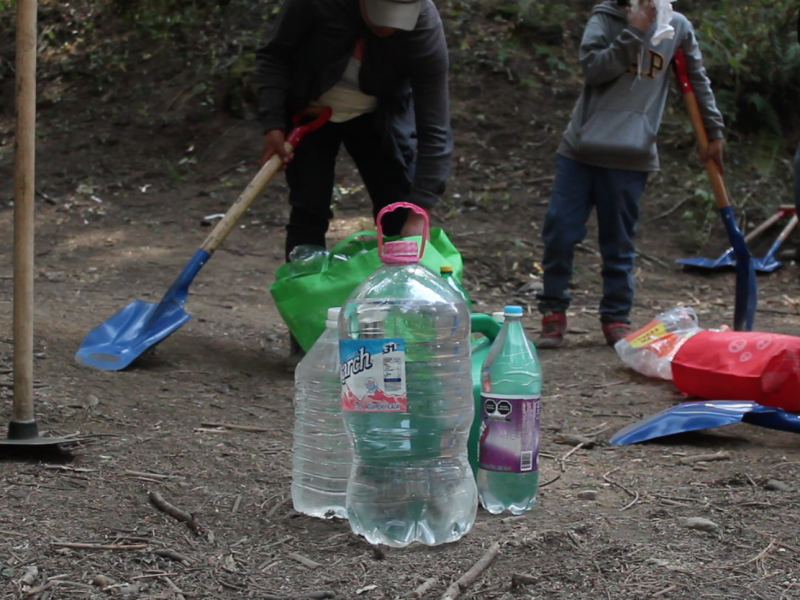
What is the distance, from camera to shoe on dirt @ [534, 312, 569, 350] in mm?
4930

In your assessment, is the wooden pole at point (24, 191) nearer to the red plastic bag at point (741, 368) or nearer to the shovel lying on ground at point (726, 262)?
the red plastic bag at point (741, 368)

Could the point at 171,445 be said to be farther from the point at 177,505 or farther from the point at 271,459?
the point at 177,505

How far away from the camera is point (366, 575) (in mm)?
2016

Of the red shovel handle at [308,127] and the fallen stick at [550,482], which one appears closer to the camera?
the fallen stick at [550,482]

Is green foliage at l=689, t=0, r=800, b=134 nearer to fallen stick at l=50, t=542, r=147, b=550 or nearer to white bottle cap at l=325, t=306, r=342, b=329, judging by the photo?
white bottle cap at l=325, t=306, r=342, b=329

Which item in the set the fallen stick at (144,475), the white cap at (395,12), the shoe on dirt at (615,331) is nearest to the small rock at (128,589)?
the fallen stick at (144,475)

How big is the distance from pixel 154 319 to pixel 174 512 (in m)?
1.97

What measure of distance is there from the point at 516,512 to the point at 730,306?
14.6ft

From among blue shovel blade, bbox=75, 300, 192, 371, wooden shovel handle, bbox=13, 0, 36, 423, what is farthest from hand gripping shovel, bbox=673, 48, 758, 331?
wooden shovel handle, bbox=13, 0, 36, 423

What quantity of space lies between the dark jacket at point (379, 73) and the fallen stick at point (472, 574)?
6.44ft

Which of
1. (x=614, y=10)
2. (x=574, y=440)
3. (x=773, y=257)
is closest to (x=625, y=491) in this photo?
(x=574, y=440)

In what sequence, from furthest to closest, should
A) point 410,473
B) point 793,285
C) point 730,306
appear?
point 793,285 < point 730,306 < point 410,473

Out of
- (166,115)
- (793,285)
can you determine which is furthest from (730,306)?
(166,115)

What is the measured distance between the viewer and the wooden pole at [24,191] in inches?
95.7
